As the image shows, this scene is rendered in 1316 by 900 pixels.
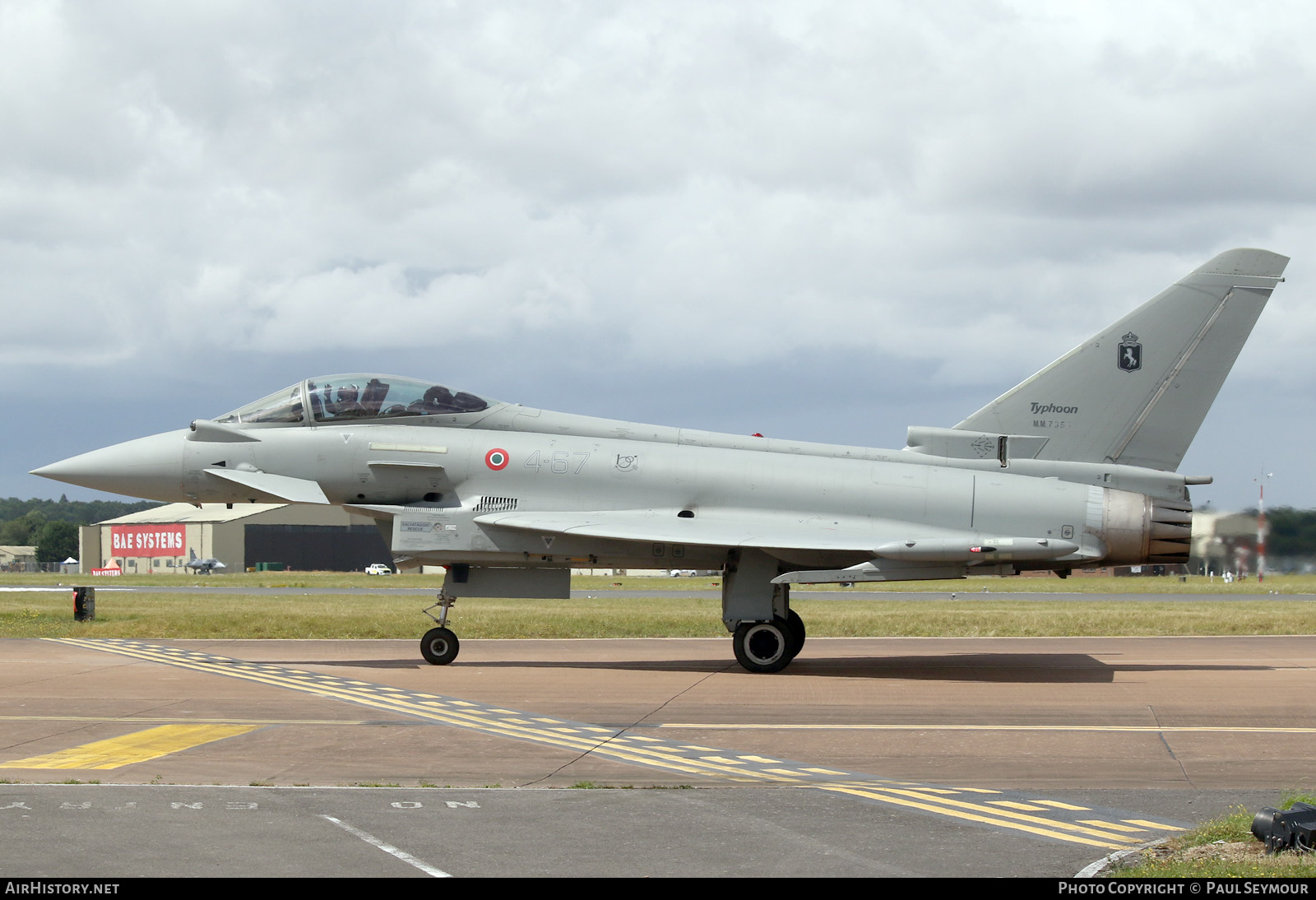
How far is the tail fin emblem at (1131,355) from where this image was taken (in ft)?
53.5

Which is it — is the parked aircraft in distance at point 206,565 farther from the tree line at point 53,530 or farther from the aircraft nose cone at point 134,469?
the aircraft nose cone at point 134,469

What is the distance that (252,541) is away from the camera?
94.2 meters

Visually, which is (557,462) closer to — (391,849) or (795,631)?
(795,631)

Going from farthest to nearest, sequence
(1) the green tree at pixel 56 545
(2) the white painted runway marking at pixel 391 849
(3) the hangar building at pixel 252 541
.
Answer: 1. (1) the green tree at pixel 56 545
2. (3) the hangar building at pixel 252 541
3. (2) the white painted runway marking at pixel 391 849

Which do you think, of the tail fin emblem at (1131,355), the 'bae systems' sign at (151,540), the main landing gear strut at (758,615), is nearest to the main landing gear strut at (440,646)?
the main landing gear strut at (758,615)

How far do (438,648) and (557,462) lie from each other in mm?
3203

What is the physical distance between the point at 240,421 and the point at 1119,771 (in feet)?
42.0

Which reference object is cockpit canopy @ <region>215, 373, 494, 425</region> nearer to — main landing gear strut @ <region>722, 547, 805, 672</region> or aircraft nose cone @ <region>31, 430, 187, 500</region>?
aircraft nose cone @ <region>31, 430, 187, 500</region>

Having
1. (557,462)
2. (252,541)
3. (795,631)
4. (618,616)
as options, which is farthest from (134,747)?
(252,541)

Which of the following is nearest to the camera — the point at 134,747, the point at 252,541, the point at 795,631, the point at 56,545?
the point at 134,747

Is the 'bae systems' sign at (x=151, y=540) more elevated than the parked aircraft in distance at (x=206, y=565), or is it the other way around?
the 'bae systems' sign at (x=151, y=540)

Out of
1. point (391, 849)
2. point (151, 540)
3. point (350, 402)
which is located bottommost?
point (391, 849)

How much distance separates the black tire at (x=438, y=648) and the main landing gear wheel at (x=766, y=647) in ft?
13.6

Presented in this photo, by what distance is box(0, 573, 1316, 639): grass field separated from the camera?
22.7 metres
